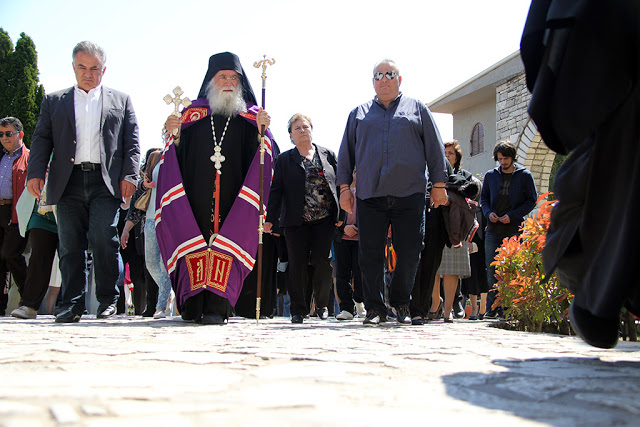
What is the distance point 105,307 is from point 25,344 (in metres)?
3.15

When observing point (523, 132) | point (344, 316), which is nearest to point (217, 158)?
point (344, 316)

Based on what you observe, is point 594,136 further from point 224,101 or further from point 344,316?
point 344,316

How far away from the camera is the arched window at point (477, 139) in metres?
25.0

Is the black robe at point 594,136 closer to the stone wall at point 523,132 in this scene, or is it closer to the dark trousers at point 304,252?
the dark trousers at point 304,252

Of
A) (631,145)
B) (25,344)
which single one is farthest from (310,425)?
(25,344)

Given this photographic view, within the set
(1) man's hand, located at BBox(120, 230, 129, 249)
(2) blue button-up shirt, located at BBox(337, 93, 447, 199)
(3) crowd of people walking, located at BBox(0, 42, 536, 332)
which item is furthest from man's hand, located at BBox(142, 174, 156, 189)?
(2) blue button-up shirt, located at BBox(337, 93, 447, 199)

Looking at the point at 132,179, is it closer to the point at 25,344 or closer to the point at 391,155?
the point at 391,155

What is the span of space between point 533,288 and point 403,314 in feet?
Answer: 3.85

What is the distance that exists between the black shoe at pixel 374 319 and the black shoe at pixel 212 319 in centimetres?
119

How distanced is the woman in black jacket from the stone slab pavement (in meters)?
3.41

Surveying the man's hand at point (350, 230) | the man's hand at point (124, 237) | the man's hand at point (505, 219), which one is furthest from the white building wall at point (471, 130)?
the man's hand at point (124, 237)

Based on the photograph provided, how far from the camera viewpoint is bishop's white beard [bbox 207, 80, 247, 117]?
6.23m

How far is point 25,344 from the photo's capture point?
11.2 feet

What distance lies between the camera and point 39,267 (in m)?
6.91
